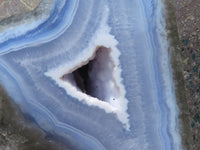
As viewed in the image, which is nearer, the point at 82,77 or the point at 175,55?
the point at 175,55

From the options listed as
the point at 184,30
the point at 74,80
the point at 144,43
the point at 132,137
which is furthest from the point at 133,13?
the point at 132,137

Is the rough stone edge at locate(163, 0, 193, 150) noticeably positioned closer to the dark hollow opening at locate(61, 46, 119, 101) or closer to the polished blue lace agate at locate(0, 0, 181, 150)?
the polished blue lace agate at locate(0, 0, 181, 150)

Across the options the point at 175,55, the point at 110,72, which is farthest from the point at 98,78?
the point at 175,55

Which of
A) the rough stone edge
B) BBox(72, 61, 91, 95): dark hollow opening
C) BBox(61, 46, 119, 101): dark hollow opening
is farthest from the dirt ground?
BBox(72, 61, 91, 95): dark hollow opening

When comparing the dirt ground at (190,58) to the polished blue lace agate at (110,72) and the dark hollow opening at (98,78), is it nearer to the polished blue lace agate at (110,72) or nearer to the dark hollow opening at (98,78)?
the polished blue lace agate at (110,72)

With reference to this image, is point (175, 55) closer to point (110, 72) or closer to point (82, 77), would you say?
point (110, 72)

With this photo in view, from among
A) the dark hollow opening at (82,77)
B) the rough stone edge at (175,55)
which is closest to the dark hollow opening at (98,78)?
the dark hollow opening at (82,77)

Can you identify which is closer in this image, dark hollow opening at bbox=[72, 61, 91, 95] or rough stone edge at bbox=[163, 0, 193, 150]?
rough stone edge at bbox=[163, 0, 193, 150]

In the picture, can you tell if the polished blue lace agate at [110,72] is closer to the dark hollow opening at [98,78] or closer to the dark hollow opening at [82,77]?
the dark hollow opening at [98,78]

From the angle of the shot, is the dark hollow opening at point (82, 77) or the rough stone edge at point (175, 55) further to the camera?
the dark hollow opening at point (82, 77)

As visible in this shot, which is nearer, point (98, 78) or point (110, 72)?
point (110, 72)
